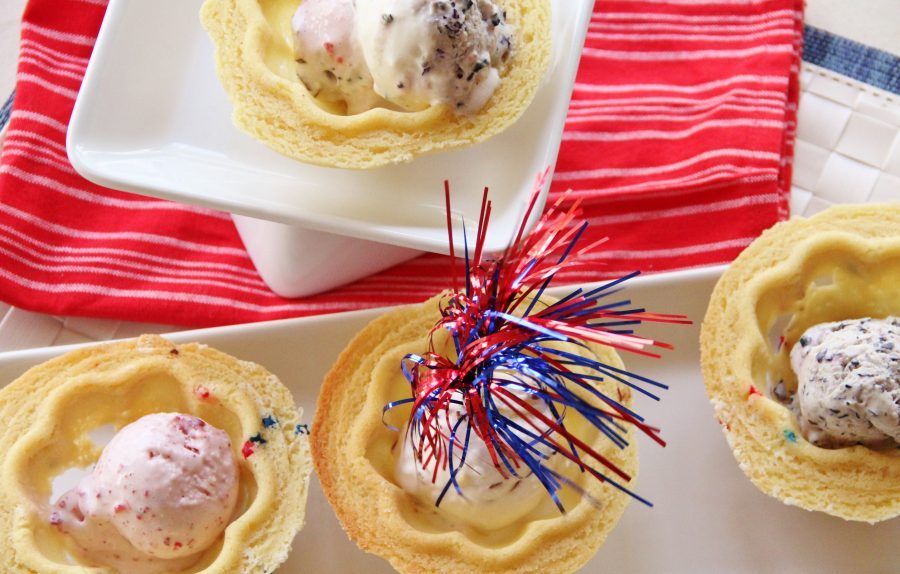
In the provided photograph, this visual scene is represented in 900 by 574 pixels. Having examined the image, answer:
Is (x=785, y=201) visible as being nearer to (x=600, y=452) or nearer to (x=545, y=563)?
(x=600, y=452)

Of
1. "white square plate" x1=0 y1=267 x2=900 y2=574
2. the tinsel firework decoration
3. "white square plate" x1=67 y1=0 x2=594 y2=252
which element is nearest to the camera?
the tinsel firework decoration

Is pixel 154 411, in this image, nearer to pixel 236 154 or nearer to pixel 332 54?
pixel 236 154

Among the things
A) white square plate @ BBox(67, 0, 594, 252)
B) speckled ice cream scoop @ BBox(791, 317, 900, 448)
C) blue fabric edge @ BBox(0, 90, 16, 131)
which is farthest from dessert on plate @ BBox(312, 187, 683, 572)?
blue fabric edge @ BBox(0, 90, 16, 131)

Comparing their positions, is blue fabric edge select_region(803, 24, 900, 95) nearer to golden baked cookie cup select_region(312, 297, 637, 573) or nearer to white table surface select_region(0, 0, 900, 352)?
white table surface select_region(0, 0, 900, 352)

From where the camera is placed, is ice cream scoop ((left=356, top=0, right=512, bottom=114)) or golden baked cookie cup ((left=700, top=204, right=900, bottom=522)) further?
golden baked cookie cup ((left=700, top=204, right=900, bottom=522))

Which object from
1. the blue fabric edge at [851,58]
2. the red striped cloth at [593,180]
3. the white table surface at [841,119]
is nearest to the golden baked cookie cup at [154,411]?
the red striped cloth at [593,180]

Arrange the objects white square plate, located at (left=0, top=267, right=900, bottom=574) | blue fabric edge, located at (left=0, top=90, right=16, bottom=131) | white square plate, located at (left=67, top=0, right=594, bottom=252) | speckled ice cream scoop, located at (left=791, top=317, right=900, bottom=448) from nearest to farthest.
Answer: speckled ice cream scoop, located at (left=791, top=317, right=900, bottom=448) → white square plate, located at (left=67, top=0, right=594, bottom=252) → white square plate, located at (left=0, top=267, right=900, bottom=574) → blue fabric edge, located at (left=0, top=90, right=16, bottom=131)

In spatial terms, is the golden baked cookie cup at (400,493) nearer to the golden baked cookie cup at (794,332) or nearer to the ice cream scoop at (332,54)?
the golden baked cookie cup at (794,332)
